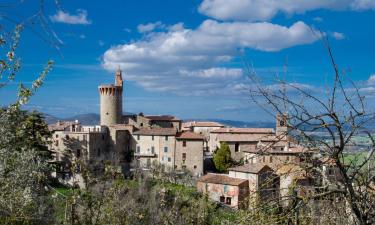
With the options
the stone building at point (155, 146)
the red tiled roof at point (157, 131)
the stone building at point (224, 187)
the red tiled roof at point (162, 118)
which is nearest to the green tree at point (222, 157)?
the stone building at point (155, 146)

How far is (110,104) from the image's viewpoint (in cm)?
6147

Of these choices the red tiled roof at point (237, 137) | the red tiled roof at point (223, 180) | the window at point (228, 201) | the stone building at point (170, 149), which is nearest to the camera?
the window at point (228, 201)

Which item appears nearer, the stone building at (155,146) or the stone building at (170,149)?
the stone building at (170,149)

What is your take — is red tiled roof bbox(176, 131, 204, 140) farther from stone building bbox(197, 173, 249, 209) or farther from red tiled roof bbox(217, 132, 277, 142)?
stone building bbox(197, 173, 249, 209)

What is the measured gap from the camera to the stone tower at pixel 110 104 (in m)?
60.9

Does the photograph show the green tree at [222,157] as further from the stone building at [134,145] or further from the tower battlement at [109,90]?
the tower battlement at [109,90]

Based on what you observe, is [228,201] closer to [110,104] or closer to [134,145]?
[134,145]

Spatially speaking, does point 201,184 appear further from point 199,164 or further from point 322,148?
point 322,148

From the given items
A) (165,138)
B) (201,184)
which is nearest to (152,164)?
(165,138)

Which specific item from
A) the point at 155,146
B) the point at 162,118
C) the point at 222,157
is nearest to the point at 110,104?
the point at 162,118

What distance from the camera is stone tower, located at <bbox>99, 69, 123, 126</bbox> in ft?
200

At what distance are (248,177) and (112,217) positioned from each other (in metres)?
27.7

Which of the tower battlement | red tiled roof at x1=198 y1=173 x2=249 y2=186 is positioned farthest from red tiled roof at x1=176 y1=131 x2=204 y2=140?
the tower battlement

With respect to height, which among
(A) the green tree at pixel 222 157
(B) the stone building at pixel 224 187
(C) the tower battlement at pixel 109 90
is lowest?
(B) the stone building at pixel 224 187
